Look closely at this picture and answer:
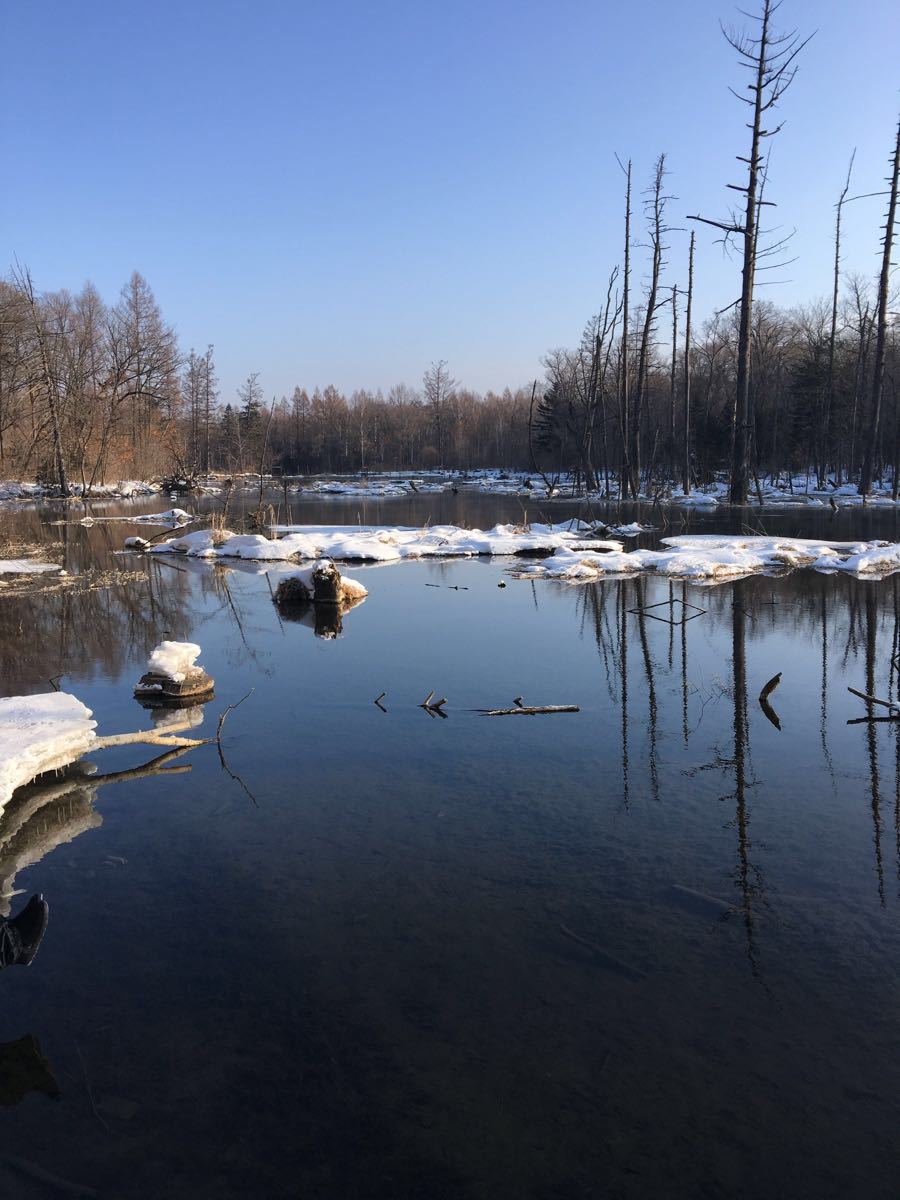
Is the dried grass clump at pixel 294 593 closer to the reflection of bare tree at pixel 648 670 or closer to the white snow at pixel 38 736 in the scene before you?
the reflection of bare tree at pixel 648 670

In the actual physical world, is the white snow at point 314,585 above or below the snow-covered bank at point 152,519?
below

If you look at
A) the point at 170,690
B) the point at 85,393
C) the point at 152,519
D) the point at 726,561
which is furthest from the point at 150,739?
the point at 85,393

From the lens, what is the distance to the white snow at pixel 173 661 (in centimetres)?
748

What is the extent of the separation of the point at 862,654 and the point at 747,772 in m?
3.93

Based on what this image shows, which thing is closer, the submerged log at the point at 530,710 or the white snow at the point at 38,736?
the white snow at the point at 38,736

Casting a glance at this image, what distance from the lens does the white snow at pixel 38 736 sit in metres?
5.20

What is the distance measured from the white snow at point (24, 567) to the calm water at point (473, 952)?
911cm

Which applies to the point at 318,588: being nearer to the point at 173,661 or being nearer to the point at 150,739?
the point at 173,661

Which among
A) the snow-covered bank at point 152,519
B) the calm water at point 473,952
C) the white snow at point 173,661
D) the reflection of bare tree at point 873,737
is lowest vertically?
the calm water at point 473,952

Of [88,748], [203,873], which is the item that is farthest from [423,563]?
[203,873]

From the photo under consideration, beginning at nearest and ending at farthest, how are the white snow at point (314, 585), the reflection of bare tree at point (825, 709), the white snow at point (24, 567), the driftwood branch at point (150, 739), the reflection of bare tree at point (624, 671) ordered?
the reflection of bare tree at point (624, 671) → the reflection of bare tree at point (825, 709) → the driftwood branch at point (150, 739) → the white snow at point (314, 585) → the white snow at point (24, 567)

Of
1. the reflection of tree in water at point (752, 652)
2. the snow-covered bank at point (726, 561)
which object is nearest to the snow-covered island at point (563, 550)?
the snow-covered bank at point (726, 561)

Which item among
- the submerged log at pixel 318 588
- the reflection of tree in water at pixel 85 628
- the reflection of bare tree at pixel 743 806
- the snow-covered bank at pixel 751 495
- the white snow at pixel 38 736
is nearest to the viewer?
the reflection of bare tree at pixel 743 806

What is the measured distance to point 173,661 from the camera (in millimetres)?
7535
